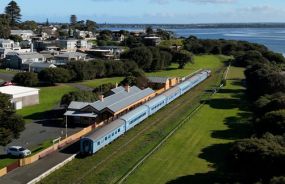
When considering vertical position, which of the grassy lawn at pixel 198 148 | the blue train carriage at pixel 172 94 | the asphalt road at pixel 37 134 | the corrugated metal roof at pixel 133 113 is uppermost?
the corrugated metal roof at pixel 133 113

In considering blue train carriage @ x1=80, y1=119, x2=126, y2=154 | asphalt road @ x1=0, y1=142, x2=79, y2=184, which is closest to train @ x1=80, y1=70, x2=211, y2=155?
blue train carriage @ x1=80, y1=119, x2=126, y2=154

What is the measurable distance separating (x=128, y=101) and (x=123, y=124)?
9438 millimetres

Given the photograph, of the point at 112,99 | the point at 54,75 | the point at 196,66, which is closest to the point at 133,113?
the point at 112,99

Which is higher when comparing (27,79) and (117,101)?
(117,101)

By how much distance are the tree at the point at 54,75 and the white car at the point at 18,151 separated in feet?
131

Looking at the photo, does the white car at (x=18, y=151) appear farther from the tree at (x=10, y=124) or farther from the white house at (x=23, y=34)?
the white house at (x=23, y=34)

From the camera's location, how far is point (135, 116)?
47.3 metres

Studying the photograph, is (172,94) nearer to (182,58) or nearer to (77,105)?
(77,105)

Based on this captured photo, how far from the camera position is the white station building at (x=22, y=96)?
55219mm

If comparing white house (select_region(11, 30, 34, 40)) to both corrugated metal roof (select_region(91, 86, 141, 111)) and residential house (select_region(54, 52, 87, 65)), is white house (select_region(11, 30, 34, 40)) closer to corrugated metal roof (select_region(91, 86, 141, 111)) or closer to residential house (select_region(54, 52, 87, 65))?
residential house (select_region(54, 52, 87, 65))

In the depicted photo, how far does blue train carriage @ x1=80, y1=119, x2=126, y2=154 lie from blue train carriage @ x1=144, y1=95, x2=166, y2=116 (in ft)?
30.3

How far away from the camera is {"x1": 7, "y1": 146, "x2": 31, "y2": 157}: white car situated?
36.1 m

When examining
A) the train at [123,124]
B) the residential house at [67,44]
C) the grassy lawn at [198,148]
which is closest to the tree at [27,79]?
the train at [123,124]

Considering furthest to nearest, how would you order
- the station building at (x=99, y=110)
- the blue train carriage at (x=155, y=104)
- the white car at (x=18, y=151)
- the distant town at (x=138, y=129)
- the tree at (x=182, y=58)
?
the tree at (x=182, y=58)
the blue train carriage at (x=155, y=104)
the station building at (x=99, y=110)
the white car at (x=18, y=151)
the distant town at (x=138, y=129)
